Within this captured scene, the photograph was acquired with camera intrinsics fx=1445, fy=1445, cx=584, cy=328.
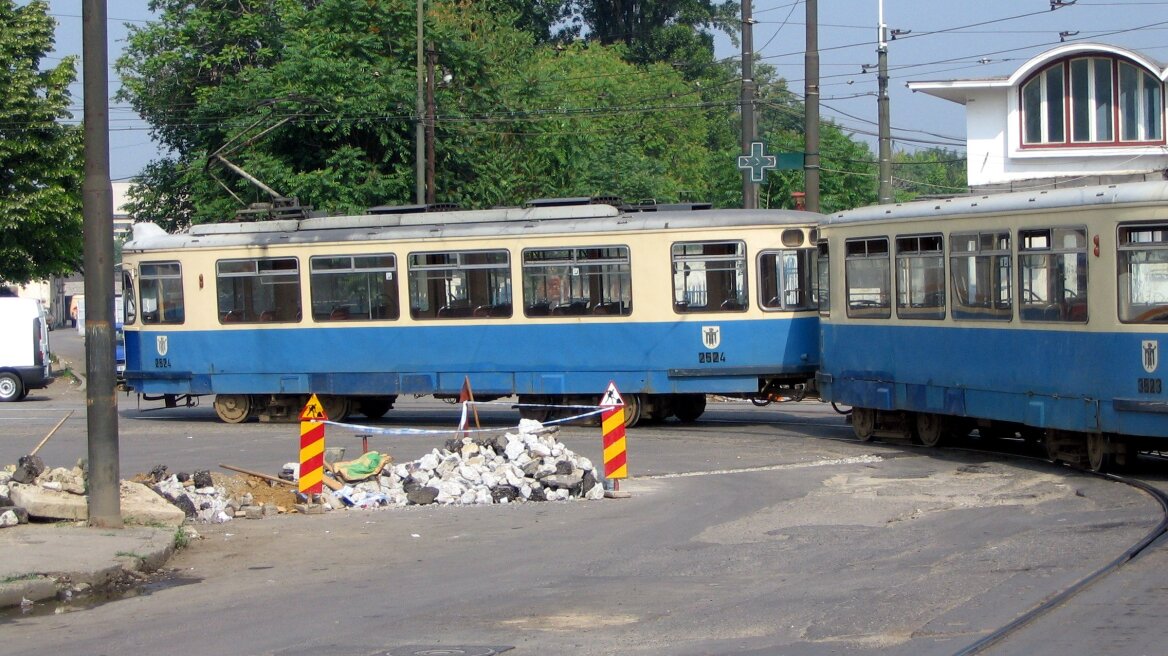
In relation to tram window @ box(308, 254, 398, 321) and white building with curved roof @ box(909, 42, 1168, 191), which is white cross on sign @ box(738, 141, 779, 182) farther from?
white building with curved roof @ box(909, 42, 1168, 191)

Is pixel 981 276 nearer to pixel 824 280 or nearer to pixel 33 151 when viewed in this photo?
pixel 824 280

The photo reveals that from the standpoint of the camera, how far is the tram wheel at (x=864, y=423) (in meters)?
18.9

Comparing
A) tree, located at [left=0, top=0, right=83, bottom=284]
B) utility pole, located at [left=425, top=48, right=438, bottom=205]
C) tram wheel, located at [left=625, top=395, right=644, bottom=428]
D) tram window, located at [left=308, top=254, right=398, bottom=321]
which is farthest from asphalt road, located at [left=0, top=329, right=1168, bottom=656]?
tree, located at [left=0, top=0, right=83, bottom=284]

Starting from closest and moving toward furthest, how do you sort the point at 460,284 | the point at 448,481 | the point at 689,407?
the point at 448,481 → the point at 460,284 → the point at 689,407

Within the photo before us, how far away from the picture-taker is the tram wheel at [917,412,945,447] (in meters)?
17.9

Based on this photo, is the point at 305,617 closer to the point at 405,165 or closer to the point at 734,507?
the point at 734,507

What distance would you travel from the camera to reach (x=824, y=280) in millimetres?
19531

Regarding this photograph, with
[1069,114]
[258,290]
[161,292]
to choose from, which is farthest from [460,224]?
[1069,114]

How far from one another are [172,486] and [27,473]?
130 cm

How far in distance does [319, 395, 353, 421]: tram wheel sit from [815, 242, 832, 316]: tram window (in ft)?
27.3

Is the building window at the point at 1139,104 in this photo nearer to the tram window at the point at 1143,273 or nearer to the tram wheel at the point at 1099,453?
the tram wheel at the point at 1099,453

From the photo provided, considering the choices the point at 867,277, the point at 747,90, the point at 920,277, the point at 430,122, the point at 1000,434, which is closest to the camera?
the point at 920,277

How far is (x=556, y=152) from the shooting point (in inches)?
1766

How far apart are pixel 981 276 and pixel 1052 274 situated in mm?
1244
